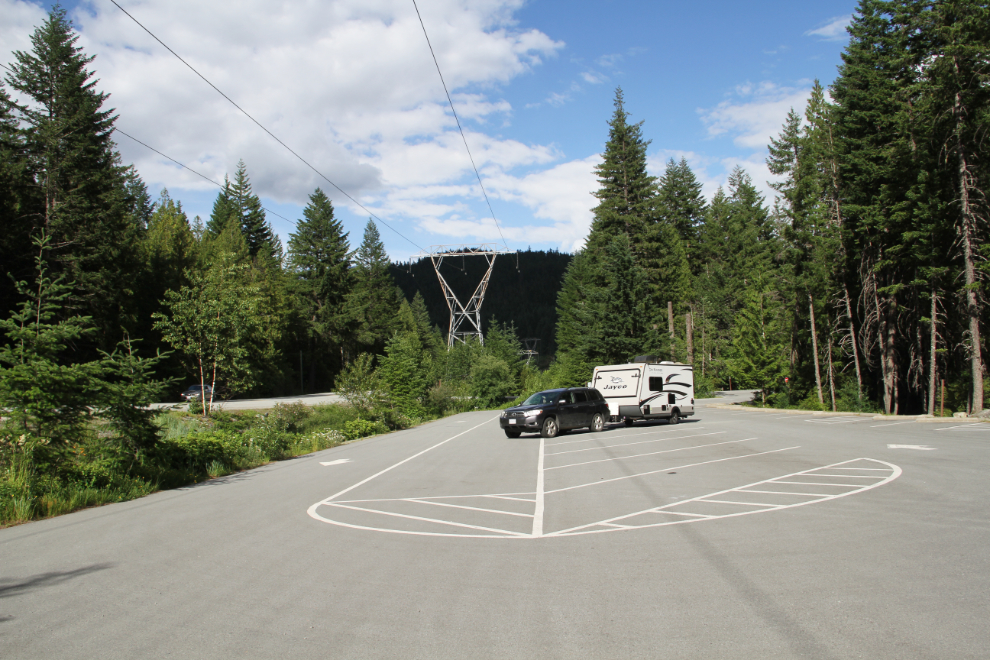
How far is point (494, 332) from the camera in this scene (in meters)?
66.9

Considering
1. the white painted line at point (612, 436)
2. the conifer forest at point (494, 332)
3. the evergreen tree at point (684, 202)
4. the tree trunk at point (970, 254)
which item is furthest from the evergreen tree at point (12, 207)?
the evergreen tree at point (684, 202)

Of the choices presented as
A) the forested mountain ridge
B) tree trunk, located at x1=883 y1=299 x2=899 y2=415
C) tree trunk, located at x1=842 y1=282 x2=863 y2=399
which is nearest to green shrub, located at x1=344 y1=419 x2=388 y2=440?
the forested mountain ridge

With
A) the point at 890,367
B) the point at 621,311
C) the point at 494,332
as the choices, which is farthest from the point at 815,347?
the point at 494,332

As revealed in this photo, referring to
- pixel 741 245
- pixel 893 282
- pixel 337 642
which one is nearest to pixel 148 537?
pixel 337 642

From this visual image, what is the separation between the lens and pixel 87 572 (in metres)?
5.91

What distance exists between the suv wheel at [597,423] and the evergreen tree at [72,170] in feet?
91.7

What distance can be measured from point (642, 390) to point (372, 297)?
5932cm

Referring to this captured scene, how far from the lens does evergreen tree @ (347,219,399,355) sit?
6944 centimetres

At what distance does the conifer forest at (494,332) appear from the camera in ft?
37.4

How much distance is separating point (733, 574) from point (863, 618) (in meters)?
1.20

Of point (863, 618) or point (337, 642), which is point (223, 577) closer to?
point (337, 642)

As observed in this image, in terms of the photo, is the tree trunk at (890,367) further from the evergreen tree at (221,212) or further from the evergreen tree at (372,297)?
the evergreen tree at (221,212)

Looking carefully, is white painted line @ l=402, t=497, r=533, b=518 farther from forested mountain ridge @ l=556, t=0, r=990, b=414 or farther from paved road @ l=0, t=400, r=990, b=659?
forested mountain ridge @ l=556, t=0, r=990, b=414

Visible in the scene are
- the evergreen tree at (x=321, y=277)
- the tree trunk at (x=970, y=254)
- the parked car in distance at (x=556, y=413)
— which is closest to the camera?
the parked car in distance at (x=556, y=413)
